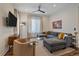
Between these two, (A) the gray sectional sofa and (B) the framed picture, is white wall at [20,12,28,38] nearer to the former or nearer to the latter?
(A) the gray sectional sofa

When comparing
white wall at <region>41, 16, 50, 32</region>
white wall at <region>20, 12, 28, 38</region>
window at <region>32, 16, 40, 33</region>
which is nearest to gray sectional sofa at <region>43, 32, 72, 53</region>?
white wall at <region>41, 16, 50, 32</region>

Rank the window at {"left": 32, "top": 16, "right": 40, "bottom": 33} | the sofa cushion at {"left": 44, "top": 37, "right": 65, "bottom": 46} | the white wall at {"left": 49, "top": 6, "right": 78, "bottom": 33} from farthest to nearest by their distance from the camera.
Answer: the window at {"left": 32, "top": 16, "right": 40, "bottom": 33} → the sofa cushion at {"left": 44, "top": 37, "right": 65, "bottom": 46} → the white wall at {"left": 49, "top": 6, "right": 78, "bottom": 33}

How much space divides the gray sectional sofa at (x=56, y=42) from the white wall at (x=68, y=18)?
163 mm

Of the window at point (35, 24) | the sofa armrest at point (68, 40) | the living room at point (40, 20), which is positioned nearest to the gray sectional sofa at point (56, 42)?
the sofa armrest at point (68, 40)

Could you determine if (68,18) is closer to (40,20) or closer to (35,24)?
(40,20)

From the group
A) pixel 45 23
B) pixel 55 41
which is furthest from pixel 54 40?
pixel 45 23

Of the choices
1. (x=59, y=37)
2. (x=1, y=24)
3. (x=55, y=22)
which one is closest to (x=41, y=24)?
(x=55, y=22)

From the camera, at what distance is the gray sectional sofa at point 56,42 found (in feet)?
7.95

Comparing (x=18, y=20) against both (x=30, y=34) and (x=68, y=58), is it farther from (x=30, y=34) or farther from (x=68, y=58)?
(x=68, y=58)

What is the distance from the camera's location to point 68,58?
189 cm

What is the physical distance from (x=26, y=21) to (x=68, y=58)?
1.36 meters

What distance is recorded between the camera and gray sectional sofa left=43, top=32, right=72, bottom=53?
242 centimetres

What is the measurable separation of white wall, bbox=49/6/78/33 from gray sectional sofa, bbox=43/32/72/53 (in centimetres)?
16

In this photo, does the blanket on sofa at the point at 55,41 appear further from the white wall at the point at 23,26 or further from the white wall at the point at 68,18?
the white wall at the point at 23,26
